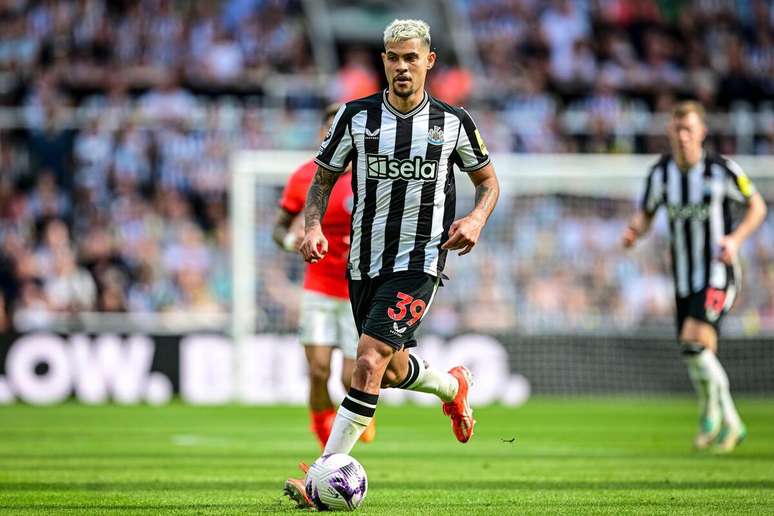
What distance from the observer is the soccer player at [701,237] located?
1091cm

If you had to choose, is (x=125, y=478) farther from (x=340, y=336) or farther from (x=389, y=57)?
(x=389, y=57)

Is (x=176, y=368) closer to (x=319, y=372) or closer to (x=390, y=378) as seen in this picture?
(x=319, y=372)

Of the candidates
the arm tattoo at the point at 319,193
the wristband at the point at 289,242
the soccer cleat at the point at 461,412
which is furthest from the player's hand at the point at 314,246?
the wristband at the point at 289,242

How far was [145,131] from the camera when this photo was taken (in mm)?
21438

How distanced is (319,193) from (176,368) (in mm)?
11524

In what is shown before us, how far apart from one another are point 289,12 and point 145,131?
4953 mm

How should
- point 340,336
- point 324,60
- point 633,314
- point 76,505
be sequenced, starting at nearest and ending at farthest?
point 76,505, point 340,336, point 633,314, point 324,60

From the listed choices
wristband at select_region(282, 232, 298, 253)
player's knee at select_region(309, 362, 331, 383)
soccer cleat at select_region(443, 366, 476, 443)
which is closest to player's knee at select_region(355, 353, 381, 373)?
soccer cleat at select_region(443, 366, 476, 443)

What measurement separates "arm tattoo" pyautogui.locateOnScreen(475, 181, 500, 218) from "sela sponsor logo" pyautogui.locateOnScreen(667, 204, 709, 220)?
422cm

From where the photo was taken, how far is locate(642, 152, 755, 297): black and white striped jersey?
11055 mm

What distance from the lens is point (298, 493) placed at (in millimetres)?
6770

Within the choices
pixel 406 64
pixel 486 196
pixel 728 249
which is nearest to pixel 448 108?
pixel 406 64

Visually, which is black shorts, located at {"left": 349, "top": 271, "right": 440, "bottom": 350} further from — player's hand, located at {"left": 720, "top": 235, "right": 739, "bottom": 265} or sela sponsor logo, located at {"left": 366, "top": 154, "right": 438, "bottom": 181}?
player's hand, located at {"left": 720, "top": 235, "right": 739, "bottom": 265}

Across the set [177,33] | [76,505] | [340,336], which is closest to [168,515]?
[76,505]
